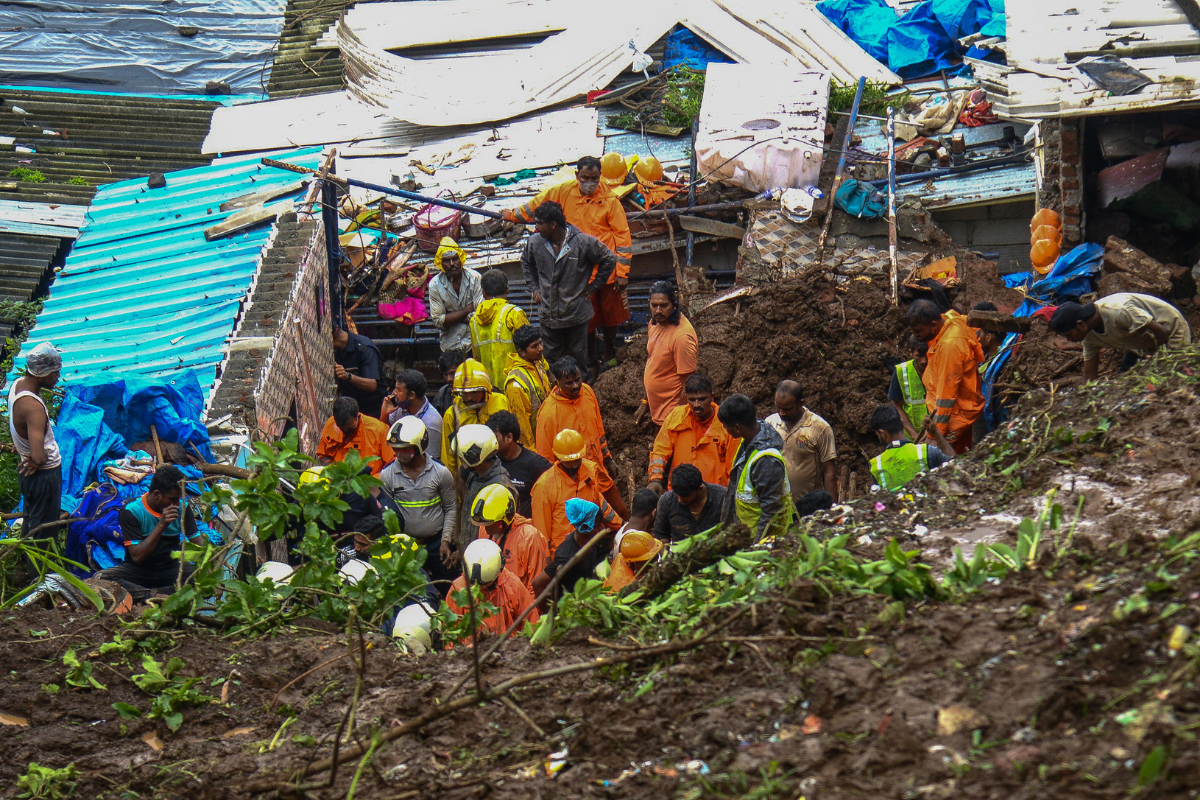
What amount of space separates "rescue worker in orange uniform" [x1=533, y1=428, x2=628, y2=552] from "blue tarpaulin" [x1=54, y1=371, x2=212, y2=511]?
2215 millimetres

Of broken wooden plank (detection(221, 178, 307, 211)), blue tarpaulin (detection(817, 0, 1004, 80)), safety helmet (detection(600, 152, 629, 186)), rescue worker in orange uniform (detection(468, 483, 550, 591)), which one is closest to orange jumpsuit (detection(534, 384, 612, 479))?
rescue worker in orange uniform (detection(468, 483, 550, 591))

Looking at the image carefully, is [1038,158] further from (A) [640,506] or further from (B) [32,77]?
(B) [32,77]

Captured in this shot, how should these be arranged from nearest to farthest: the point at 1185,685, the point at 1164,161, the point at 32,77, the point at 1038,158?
the point at 1185,685 → the point at 1164,161 → the point at 1038,158 → the point at 32,77

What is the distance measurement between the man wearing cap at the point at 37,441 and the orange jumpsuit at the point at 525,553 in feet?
8.97

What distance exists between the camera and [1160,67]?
7555mm

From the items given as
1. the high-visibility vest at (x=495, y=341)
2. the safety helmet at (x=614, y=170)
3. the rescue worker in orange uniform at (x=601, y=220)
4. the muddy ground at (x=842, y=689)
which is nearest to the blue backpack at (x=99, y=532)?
the muddy ground at (x=842, y=689)

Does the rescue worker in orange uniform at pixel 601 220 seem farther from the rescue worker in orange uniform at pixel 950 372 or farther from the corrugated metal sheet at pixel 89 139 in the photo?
the corrugated metal sheet at pixel 89 139

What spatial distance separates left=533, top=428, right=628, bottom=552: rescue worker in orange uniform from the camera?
7.02m

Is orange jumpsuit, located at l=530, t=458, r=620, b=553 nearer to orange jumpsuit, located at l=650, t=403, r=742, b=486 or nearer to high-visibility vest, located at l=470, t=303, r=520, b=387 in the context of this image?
orange jumpsuit, located at l=650, t=403, r=742, b=486

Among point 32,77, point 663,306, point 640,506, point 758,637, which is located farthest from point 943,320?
point 32,77

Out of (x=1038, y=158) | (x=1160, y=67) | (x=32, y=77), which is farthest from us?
(x=32, y=77)

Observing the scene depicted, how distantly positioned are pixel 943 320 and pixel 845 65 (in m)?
6.87

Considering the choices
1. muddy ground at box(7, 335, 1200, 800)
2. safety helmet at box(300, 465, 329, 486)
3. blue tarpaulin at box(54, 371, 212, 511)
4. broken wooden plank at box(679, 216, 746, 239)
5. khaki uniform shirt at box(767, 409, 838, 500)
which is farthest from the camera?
broken wooden plank at box(679, 216, 746, 239)

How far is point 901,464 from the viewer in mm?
6203
